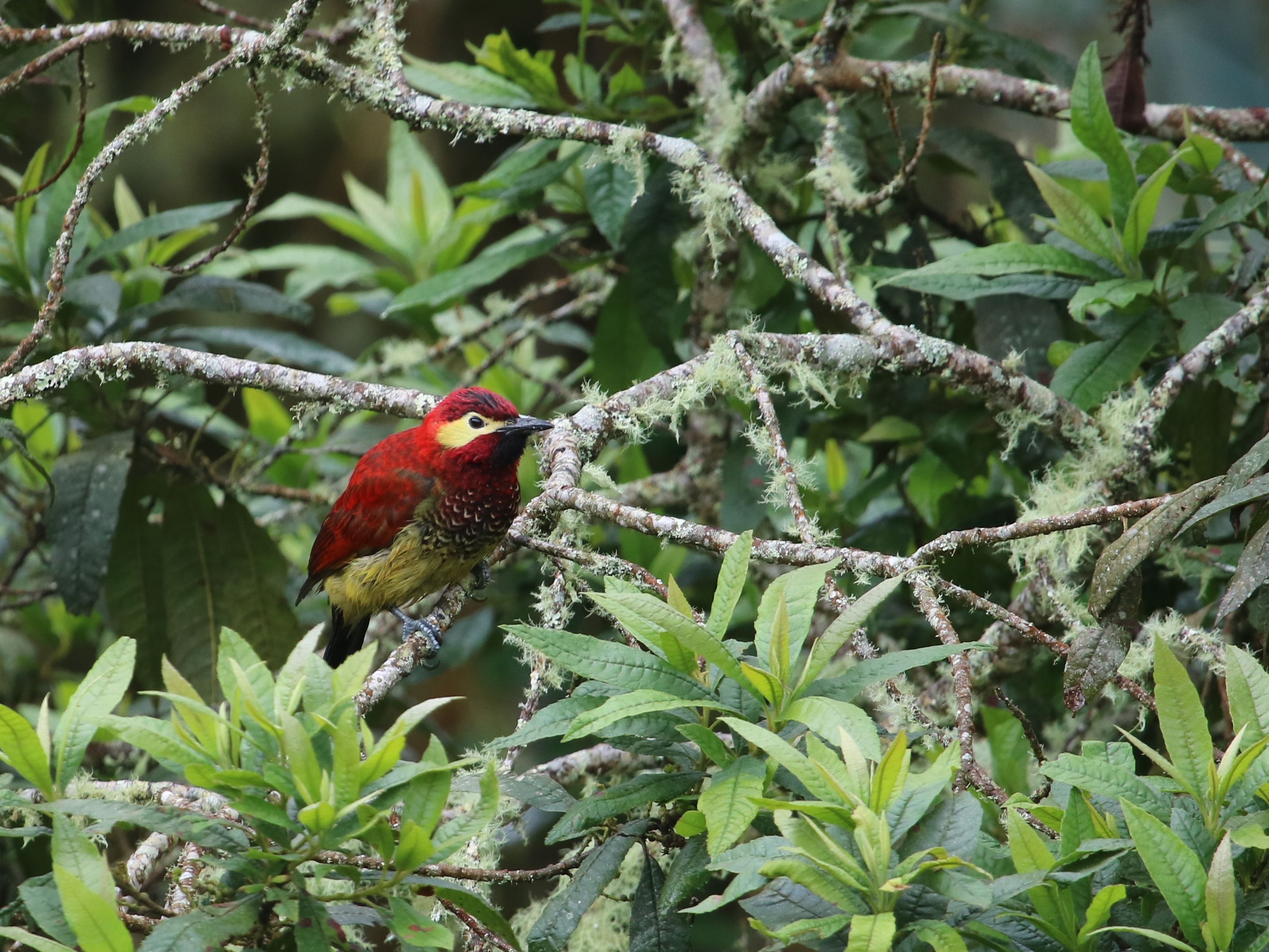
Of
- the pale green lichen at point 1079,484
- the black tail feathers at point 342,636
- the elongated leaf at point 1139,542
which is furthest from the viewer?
the black tail feathers at point 342,636

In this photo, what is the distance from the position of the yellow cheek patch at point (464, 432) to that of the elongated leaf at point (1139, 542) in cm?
172

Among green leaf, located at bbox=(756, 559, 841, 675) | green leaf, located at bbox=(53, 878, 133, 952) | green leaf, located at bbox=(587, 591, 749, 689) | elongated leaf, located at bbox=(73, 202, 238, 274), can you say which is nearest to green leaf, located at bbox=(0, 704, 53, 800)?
green leaf, located at bbox=(53, 878, 133, 952)

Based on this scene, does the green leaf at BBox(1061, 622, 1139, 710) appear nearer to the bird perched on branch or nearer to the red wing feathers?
the bird perched on branch

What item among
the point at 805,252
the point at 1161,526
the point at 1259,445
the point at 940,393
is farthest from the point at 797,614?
the point at 940,393

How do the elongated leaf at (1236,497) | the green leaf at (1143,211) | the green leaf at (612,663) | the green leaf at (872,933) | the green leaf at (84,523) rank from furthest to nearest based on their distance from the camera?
the green leaf at (84,523) < the green leaf at (1143,211) < the elongated leaf at (1236,497) < the green leaf at (612,663) < the green leaf at (872,933)

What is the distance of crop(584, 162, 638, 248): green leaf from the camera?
319 centimetres

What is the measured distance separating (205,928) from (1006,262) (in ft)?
7.00

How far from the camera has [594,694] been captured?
66.7 inches

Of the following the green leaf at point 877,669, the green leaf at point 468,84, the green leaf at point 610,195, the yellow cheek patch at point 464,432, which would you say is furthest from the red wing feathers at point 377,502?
the green leaf at point 877,669

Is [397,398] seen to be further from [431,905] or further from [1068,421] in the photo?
[1068,421]

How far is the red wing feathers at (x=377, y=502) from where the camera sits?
3.27m

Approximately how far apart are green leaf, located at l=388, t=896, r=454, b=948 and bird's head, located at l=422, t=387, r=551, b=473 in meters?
1.83

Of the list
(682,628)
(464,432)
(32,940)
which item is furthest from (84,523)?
(682,628)

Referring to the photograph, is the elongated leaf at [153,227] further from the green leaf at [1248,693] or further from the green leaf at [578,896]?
the green leaf at [1248,693]
